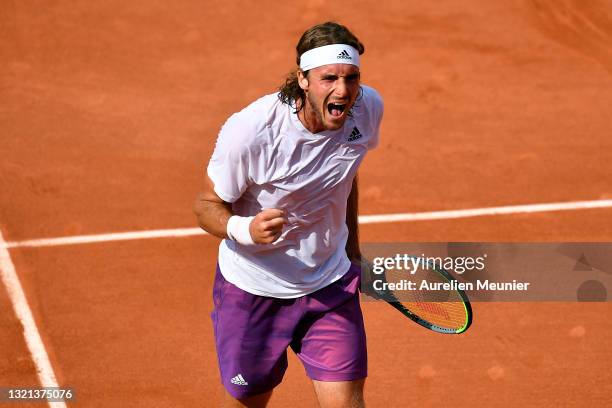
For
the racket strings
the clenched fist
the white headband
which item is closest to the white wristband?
the clenched fist

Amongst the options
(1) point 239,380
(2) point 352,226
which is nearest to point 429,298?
(2) point 352,226

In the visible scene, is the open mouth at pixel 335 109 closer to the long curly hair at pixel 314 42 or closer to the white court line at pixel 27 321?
the long curly hair at pixel 314 42

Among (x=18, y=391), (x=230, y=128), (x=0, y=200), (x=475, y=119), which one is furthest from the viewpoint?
(x=475, y=119)

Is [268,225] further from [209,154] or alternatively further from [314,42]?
[209,154]

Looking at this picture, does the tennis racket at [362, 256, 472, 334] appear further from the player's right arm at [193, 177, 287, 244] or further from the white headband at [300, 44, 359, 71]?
the white headband at [300, 44, 359, 71]

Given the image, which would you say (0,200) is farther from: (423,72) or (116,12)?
(423,72)

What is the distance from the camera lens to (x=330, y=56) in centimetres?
469

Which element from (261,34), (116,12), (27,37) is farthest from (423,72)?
(27,37)

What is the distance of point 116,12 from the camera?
11398 millimetres

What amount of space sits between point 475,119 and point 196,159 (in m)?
2.75

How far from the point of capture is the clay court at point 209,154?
22.2 ft

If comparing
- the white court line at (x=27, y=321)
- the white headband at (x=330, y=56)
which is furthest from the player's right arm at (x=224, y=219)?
the white court line at (x=27, y=321)

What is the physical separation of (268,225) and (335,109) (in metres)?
0.68

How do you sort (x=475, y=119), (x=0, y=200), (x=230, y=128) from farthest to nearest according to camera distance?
(x=475, y=119) → (x=0, y=200) → (x=230, y=128)
